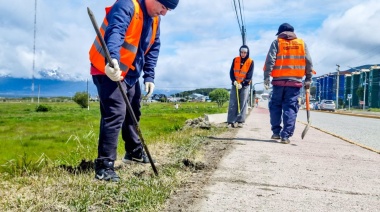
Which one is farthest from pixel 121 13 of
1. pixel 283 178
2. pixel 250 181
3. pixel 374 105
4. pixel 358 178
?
pixel 374 105

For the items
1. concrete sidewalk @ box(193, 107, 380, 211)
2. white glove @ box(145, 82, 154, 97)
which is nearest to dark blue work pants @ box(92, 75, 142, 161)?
white glove @ box(145, 82, 154, 97)

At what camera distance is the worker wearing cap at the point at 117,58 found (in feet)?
9.15

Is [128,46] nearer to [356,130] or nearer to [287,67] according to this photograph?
[287,67]

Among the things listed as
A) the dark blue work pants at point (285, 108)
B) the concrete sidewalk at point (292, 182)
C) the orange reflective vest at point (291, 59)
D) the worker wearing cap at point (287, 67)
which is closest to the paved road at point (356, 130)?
the dark blue work pants at point (285, 108)

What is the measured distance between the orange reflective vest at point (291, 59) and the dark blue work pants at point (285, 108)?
248 millimetres

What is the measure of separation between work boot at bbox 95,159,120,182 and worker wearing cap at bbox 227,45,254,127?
5680mm

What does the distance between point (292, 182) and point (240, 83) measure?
5.51 meters

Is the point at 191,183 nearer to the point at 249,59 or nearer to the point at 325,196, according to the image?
the point at 325,196

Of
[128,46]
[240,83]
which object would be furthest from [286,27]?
[128,46]

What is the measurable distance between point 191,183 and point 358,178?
155 centimetres

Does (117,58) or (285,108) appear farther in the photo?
(285,108)

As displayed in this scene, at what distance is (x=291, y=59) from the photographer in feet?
19.6

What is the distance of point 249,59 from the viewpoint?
27.1ft

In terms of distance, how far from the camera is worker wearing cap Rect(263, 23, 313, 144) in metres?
5.94
